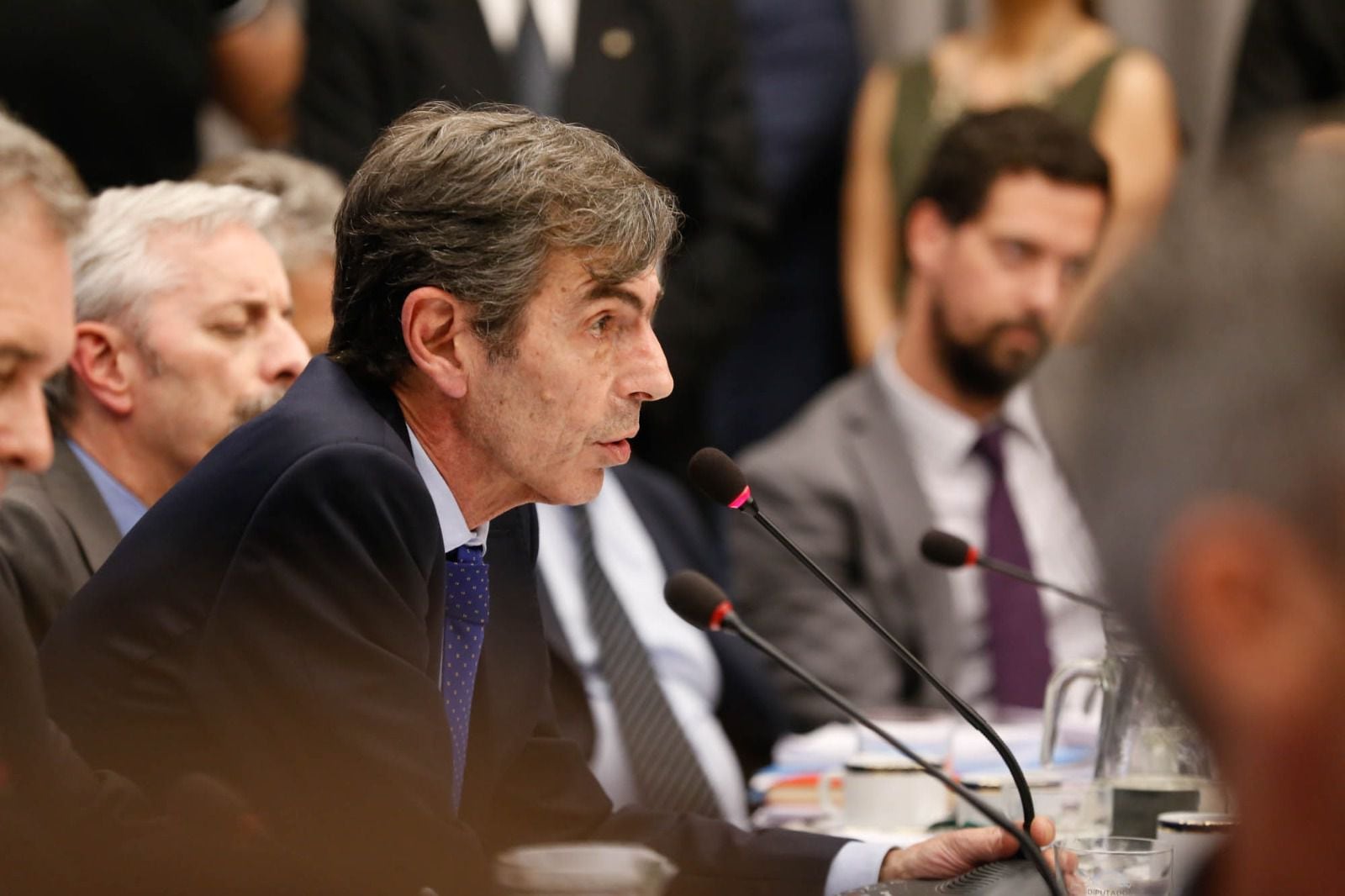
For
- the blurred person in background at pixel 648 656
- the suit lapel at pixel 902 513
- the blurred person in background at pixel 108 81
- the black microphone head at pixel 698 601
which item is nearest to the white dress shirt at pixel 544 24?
the blurred person in background at pixel 108 81

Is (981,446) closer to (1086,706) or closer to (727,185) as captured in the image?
(727,185)

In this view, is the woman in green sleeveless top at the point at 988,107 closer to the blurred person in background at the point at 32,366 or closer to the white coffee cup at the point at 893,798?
the white coffee cup at the point at 893,798

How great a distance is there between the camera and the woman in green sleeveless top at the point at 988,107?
11.1 ft

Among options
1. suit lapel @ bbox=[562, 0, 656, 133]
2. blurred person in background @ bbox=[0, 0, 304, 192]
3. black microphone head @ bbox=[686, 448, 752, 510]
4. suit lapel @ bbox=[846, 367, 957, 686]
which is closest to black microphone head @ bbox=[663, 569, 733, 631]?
black microphone head @ bbox=[686, 448, 752, 510]

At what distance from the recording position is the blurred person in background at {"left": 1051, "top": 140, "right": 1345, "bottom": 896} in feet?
2.14

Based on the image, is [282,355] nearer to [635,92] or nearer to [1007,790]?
[1007,790]

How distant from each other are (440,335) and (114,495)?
38 centimetres

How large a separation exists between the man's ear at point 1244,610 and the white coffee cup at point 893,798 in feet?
3.57

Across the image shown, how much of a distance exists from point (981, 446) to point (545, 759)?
4.94 ft

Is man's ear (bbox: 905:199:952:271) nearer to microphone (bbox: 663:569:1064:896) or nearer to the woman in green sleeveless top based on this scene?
the woman in green sleeveless top

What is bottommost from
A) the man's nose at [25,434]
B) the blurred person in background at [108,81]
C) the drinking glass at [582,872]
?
the drinking glass at [582,872]

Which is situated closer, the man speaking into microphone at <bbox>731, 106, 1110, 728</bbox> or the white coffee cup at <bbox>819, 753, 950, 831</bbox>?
the white coffee cup at <bbox>819, 753, 950, 831</bbox>

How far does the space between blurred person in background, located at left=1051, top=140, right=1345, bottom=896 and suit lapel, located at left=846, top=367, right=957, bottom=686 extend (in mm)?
1830

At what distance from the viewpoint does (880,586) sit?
2.72m
